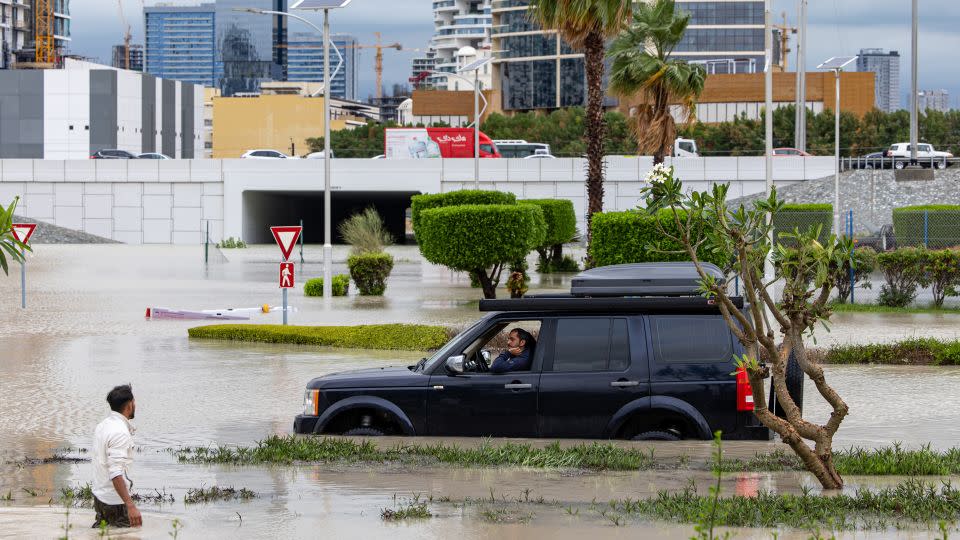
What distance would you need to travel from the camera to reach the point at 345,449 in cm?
1108

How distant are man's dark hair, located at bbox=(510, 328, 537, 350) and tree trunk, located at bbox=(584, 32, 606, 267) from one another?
22626mm

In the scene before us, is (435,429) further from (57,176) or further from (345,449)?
(57,176)

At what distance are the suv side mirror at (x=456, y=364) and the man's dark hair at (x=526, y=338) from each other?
56cm

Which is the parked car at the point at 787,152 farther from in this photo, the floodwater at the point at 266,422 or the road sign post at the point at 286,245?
the road sign post at the point at 286,245

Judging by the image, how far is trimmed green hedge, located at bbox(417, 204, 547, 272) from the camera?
31859 millimetres

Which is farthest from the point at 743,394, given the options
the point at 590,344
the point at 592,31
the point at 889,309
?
the point at 592,31

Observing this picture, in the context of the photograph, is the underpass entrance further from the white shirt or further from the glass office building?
the white shirt

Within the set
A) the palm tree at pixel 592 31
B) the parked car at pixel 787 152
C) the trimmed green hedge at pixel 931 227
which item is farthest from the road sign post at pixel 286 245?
the parked car at pixel 787 152

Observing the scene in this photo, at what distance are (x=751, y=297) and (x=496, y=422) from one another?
3.13 meters

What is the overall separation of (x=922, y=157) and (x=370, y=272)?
156 feet

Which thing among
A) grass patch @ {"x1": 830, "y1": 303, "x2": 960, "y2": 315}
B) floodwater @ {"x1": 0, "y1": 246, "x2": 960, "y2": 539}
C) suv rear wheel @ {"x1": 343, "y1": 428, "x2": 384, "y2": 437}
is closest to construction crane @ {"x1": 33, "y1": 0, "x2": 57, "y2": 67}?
floodwater @ {"x1": 0, "y1": 246, "x2": 960, "y2": 539}

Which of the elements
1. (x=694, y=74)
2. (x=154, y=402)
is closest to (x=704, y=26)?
(x=694, y=74)

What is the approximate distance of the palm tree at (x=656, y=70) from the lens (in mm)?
41406

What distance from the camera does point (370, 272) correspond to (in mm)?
36906
